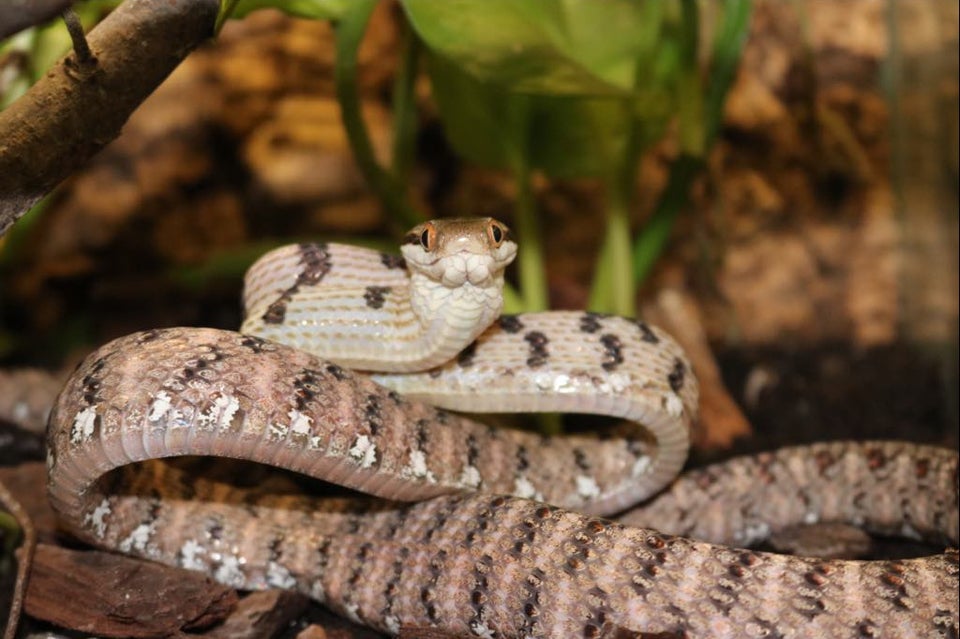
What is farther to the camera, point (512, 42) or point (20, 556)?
point (512, 42)

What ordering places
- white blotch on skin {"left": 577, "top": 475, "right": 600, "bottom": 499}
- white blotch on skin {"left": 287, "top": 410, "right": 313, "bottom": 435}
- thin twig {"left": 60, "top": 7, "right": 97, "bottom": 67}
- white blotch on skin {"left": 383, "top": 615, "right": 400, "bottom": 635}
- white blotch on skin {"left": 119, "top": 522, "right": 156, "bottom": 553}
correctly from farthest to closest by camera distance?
white blotch on skin {"left": 577, "top": 475, "right": 600, "bottom": 499}
white blotch on skin {"left": 119, "top": 522, "right": 156, "bottom": 553}
white blotch on skin {"left": 383, "top": 615, "right": 400, "bottom": 635}
white blotch on skin {"left": 287, "top": 410, "right": 313, "bottom": 435}
thin twig {"left": 60, "top": 7, "right": 97, "bottom": 67}

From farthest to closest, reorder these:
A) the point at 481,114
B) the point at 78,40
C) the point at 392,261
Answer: the point at 481,114
the point at 392,261
the point at 78,40

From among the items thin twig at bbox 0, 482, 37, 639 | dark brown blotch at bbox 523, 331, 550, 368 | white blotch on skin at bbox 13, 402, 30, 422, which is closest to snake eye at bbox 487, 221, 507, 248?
dark brown blotch at bbox 523, 331, 550, 368

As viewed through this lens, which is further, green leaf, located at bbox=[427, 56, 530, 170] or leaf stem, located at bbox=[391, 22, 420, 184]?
leaf stem, located at bbox=[391, 22, 420, 184]

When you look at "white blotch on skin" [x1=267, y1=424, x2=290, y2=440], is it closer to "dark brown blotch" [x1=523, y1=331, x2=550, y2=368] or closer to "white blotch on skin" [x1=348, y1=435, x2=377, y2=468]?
"white blotch on skin" [x1=348, y1=435, x2=377, y2=468]

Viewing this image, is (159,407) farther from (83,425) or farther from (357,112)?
(357,112)

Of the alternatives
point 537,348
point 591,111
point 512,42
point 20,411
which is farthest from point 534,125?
point 20,411

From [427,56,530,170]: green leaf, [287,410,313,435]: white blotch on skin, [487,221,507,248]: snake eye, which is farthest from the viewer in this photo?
[427,56,530,170]: green leaf
